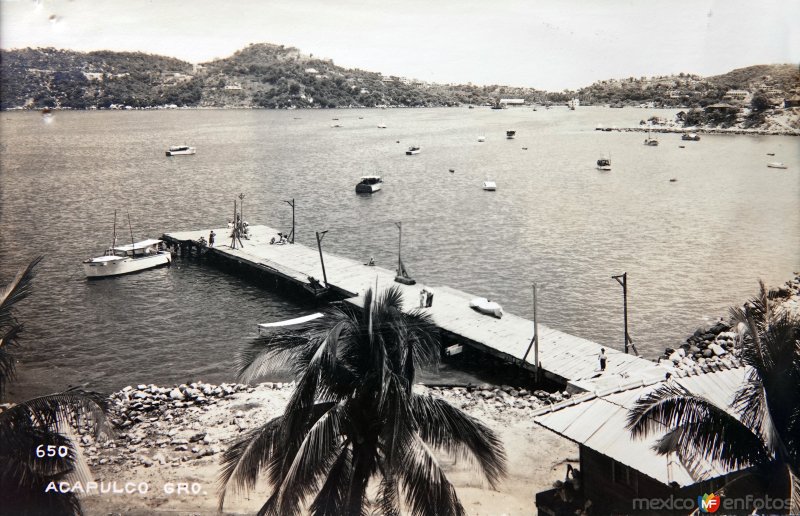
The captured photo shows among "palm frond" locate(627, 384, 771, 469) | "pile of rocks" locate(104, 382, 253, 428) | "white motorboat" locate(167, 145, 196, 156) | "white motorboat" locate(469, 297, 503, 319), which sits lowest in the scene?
"pile of rocks" locate(104, 382, 253, 428)

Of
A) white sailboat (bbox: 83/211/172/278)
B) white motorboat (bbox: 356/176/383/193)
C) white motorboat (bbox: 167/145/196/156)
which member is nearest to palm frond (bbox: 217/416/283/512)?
white sailboat (bbox: 83/211/172/278)

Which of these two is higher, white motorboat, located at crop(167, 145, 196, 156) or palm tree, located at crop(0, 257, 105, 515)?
white motorboat, located at crop(167, 145, 196, 156)

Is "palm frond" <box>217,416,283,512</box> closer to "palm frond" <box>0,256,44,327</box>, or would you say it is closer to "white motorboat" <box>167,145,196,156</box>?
"palm frond" <box>0,256,44,327</box>

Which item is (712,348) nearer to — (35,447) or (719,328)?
(719,328)

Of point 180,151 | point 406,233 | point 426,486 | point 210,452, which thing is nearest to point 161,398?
point 210,452

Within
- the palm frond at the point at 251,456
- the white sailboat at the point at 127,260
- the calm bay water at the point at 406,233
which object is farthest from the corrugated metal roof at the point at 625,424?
the white sailboat at the point at 127,260

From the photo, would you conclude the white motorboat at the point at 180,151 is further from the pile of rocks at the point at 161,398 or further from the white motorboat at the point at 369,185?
the pile of rocks at the point at 161,398
